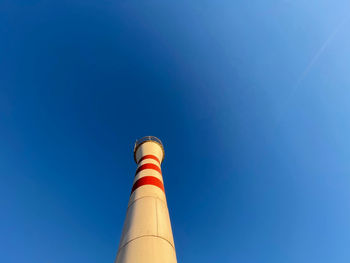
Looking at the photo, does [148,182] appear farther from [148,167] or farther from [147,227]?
[147,227]

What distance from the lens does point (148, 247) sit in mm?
4500

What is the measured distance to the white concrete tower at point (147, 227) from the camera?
4.39 metres

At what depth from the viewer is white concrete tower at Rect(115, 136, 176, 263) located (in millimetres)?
4387

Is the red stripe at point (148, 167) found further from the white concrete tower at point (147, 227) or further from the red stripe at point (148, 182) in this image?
the red stripe at point (148, 182)

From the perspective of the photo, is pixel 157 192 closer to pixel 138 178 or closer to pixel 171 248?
pixel 138 178

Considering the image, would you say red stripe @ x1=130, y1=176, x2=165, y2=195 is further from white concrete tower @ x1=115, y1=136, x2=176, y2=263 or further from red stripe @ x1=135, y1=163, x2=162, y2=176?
red stripe @ x1=135, y1=163, x2=162, y2=176

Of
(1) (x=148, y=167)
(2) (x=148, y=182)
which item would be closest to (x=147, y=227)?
(2) (x=148, y=182)

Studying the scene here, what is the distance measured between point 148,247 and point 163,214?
1.38m

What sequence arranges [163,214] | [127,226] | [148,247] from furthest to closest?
[163,214]
[127,226]
[148,247]

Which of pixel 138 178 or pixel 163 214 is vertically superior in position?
pixel 138 178

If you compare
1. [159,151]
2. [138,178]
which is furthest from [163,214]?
[159,151]

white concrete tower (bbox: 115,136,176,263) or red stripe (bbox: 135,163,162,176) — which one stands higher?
red stripe (bbox: 135,163,162,176)

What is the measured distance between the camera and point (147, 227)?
16.7ft

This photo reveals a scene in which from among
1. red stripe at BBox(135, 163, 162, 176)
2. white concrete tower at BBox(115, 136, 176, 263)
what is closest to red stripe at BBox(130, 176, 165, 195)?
white concrete tower at BBox(115, 136, 176, 263)
